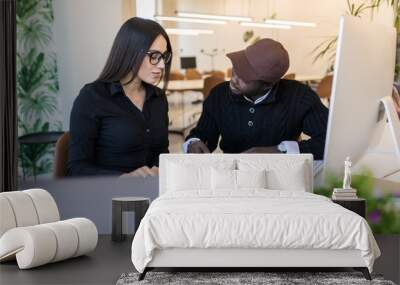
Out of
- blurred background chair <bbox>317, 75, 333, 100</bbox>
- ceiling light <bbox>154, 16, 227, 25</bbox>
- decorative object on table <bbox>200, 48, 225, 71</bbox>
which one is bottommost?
blurred background chair <bbox>317, 75, 333, 100</bbox>

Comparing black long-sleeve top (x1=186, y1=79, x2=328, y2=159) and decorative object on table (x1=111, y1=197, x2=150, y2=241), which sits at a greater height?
black long-sleeve top (x1=186, y1=79, x2=328, y2=159)

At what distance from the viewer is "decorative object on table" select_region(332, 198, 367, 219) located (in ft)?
22.5

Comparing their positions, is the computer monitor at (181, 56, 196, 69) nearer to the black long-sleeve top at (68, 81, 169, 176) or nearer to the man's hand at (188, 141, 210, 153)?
the black long-sleeve top at (68, 81, 169, 176)

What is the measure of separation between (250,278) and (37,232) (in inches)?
61.9

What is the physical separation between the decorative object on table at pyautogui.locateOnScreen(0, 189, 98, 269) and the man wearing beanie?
63.8 inches

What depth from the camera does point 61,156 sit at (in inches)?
296

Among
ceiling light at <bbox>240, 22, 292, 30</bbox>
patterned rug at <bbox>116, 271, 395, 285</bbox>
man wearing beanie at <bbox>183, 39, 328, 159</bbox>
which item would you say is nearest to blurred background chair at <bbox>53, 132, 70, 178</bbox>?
man wearing beanie at <bbox>183, 39, 328, 159</bbox>

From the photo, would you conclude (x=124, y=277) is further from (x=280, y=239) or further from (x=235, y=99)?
(x=235, y=99)

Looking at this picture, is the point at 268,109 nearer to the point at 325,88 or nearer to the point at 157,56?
the point at 325,88

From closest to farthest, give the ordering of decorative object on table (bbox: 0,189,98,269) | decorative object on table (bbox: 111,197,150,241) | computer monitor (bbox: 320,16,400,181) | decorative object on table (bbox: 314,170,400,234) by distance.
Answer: decorative object on table (bbox: 0,189,98,269), decorative object on table (bbox: 111,197,150,241), computer monitor (bbox: 320,16,400,181), decorative object on table (bbox: 314,170,400,234)

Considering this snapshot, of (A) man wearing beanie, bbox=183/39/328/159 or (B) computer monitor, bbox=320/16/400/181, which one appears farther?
(A) man wearing beanie, bbox=183/39/328/159

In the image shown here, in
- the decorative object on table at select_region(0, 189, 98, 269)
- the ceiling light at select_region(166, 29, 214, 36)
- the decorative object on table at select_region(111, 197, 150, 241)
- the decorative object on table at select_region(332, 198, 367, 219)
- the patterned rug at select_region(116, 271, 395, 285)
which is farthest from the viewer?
the ceiling light at select_region(166, 29, 214, 36)

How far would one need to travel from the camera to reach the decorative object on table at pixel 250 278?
538 cm

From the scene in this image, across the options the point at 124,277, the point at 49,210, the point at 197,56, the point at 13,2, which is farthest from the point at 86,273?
the point at 13,2
